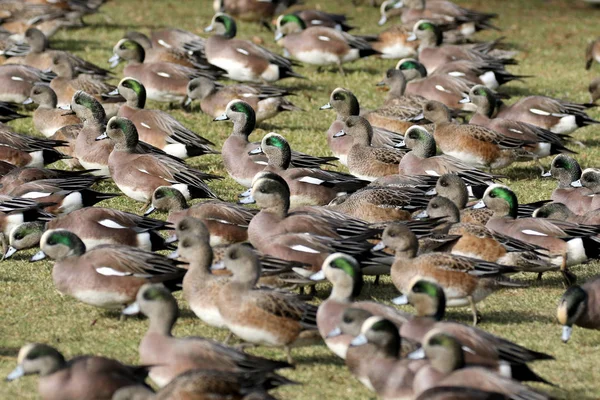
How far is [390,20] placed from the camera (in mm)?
17078

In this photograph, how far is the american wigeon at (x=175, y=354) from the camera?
5.03 metres

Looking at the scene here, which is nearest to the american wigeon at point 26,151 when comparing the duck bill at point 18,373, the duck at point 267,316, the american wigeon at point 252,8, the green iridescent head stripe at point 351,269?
the duck at point 267,316

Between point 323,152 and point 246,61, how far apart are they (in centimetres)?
235

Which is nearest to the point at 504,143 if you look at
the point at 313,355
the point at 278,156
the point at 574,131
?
the point at 574,131

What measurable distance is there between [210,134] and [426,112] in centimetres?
226

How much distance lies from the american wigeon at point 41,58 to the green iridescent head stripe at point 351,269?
6.99m

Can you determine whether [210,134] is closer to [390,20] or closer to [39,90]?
[39,90]

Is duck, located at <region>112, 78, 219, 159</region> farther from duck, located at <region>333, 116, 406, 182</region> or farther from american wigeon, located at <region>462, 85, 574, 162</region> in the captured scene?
american wigeon, located at <region>462, 85, 574, 162</region>

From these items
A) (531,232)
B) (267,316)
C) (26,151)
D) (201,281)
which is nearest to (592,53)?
(531,232)

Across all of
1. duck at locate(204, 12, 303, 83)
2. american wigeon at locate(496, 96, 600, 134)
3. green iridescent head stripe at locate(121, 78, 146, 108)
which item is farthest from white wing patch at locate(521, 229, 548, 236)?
duck at locate(204, 12, 303, 83)

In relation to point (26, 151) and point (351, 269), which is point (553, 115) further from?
point (351, 269)

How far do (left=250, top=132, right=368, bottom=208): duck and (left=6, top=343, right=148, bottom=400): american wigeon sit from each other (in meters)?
3.76

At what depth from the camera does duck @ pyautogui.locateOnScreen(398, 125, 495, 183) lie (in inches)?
356

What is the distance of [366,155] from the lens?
9398 mm
